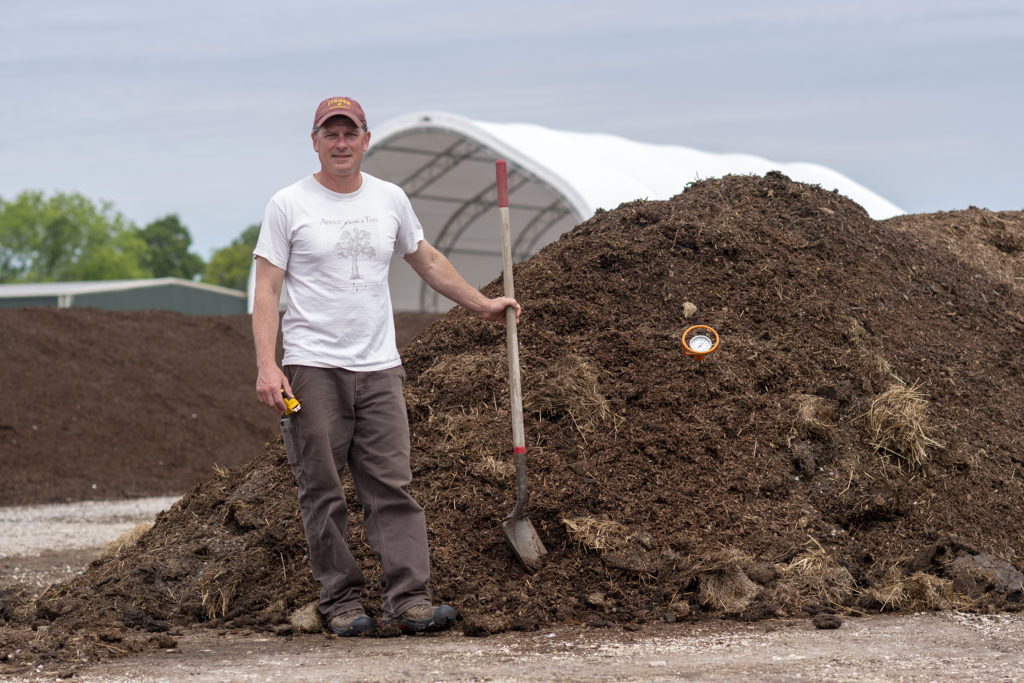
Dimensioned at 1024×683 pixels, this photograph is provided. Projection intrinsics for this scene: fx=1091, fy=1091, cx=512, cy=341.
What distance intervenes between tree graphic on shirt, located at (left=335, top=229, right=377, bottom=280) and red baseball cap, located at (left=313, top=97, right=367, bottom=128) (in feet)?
1.49

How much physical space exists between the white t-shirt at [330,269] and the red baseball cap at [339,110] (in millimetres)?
279

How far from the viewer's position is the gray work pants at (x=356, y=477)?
451 centimetres

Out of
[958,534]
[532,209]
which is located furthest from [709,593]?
[532,209]

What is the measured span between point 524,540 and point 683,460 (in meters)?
0.97

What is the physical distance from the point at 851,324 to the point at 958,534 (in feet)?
5.25

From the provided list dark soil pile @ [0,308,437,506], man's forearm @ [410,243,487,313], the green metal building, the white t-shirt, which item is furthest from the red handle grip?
the green metal building

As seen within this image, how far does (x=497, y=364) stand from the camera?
20.1 ft

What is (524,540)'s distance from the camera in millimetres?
5000

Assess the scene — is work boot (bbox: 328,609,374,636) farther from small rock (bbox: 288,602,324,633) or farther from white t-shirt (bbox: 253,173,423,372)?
white t-shirt (bbox: 253,173,423,372)

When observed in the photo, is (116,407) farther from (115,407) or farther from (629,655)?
(629,655)

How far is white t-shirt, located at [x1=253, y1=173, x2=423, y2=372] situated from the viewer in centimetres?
446

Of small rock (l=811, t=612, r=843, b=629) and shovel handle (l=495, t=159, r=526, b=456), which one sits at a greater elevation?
shovel handle (l=495, t=159, r=526, b=456)

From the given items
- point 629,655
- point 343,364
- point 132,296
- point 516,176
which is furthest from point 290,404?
point 132,296

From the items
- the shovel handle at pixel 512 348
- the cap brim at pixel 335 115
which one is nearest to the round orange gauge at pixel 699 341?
the shovel handle at pixel 512 348
